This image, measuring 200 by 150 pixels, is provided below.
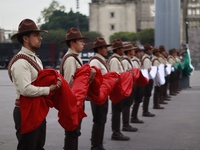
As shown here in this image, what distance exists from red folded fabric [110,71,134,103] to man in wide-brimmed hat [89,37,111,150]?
1.03m

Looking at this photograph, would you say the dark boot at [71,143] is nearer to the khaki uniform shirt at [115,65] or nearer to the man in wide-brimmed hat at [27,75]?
the man in wide-brimmed hat at [27,75]

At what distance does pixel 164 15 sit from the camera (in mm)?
27656

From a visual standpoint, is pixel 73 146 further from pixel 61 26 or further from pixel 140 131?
pixel 61 26

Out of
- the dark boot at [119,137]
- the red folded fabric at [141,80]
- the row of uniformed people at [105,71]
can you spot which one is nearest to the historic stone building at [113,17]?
the row of uniformed people at [105,71]

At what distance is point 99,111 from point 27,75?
10.8 feet

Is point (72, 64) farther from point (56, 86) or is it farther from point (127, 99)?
point (127, 99)

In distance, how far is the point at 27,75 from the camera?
6.38m

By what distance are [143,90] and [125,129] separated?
1.94 m

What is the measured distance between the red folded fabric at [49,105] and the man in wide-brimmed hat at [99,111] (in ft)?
6.47

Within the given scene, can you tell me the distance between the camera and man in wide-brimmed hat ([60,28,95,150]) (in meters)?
7.91

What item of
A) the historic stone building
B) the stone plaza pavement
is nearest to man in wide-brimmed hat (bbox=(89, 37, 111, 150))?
the stone plaza pavement

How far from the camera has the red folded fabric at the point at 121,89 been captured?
10.8 m

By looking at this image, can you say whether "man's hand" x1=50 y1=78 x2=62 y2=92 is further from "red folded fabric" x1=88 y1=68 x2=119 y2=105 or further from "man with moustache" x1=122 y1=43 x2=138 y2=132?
"man with moustache" x1=122 y1=43 x2=138 y2=132

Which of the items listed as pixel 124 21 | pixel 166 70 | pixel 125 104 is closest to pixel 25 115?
pixel 125 104
